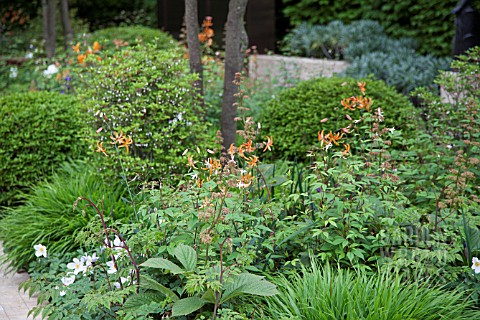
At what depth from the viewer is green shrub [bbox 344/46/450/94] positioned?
773 centimetres

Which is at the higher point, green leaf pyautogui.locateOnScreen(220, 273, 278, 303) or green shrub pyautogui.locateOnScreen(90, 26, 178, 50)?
green shrub pyautogui.locateOnScreen(90, 26, 178, 50)

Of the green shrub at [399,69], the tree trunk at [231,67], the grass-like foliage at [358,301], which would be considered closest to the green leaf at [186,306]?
the grass-like foliage at [358,301]

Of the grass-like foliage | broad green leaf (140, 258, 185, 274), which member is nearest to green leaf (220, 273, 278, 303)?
the grass-like foliage

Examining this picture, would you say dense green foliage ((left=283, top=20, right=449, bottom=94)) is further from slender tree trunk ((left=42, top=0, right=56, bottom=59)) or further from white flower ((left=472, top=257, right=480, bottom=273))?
white flower ((left=472, top=257, right=480, bottom=273))

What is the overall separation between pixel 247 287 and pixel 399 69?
5.77 m

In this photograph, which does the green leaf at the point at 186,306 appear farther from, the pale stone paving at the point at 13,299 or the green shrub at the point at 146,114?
the green shrub at the point at 146,114

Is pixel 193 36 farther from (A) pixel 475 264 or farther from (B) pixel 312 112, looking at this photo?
(A) pixel 475 264

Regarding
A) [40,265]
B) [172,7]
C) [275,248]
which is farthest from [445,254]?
[172,7]

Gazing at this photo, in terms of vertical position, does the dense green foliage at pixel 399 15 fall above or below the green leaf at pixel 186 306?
above

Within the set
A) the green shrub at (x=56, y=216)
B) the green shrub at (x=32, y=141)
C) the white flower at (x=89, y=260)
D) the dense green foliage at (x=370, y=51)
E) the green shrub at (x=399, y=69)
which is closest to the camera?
the white flower at (x=89, y=260)

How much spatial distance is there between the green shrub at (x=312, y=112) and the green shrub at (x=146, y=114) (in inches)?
44.5

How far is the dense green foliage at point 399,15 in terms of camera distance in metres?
9.29

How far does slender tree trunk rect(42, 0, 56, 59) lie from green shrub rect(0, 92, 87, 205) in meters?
4.08

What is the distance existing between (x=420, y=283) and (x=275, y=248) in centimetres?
77
